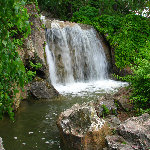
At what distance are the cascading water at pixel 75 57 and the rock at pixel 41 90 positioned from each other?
192 cm

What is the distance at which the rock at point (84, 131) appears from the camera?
3742mm

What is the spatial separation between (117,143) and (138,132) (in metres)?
0.41

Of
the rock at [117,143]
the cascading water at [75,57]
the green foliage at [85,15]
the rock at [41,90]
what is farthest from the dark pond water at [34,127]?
the green foliage at [85,15]

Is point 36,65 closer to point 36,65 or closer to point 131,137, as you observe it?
point 36,65

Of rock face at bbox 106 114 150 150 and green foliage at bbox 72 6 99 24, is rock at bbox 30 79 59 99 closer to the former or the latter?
rock face at bbox 106 114 150 150

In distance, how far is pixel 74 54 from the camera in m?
12.2

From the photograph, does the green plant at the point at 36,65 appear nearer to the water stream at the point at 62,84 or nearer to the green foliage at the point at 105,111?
the water stream at the point at 62,84

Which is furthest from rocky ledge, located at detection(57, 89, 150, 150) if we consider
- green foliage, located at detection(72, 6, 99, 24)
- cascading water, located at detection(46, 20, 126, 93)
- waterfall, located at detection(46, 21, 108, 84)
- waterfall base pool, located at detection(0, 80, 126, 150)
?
green foliage, located at detection(72, 6, 99, 24)

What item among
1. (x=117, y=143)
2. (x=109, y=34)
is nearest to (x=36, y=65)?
(x=117, y=143)

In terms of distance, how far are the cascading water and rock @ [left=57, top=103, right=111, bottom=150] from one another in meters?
6.34

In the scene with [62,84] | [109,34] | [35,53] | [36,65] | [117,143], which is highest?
[109,34]

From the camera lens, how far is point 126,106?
5.15 m

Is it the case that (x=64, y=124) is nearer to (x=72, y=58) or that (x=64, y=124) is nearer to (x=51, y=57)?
(x=51, y=57)

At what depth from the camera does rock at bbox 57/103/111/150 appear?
3742 millimetres
